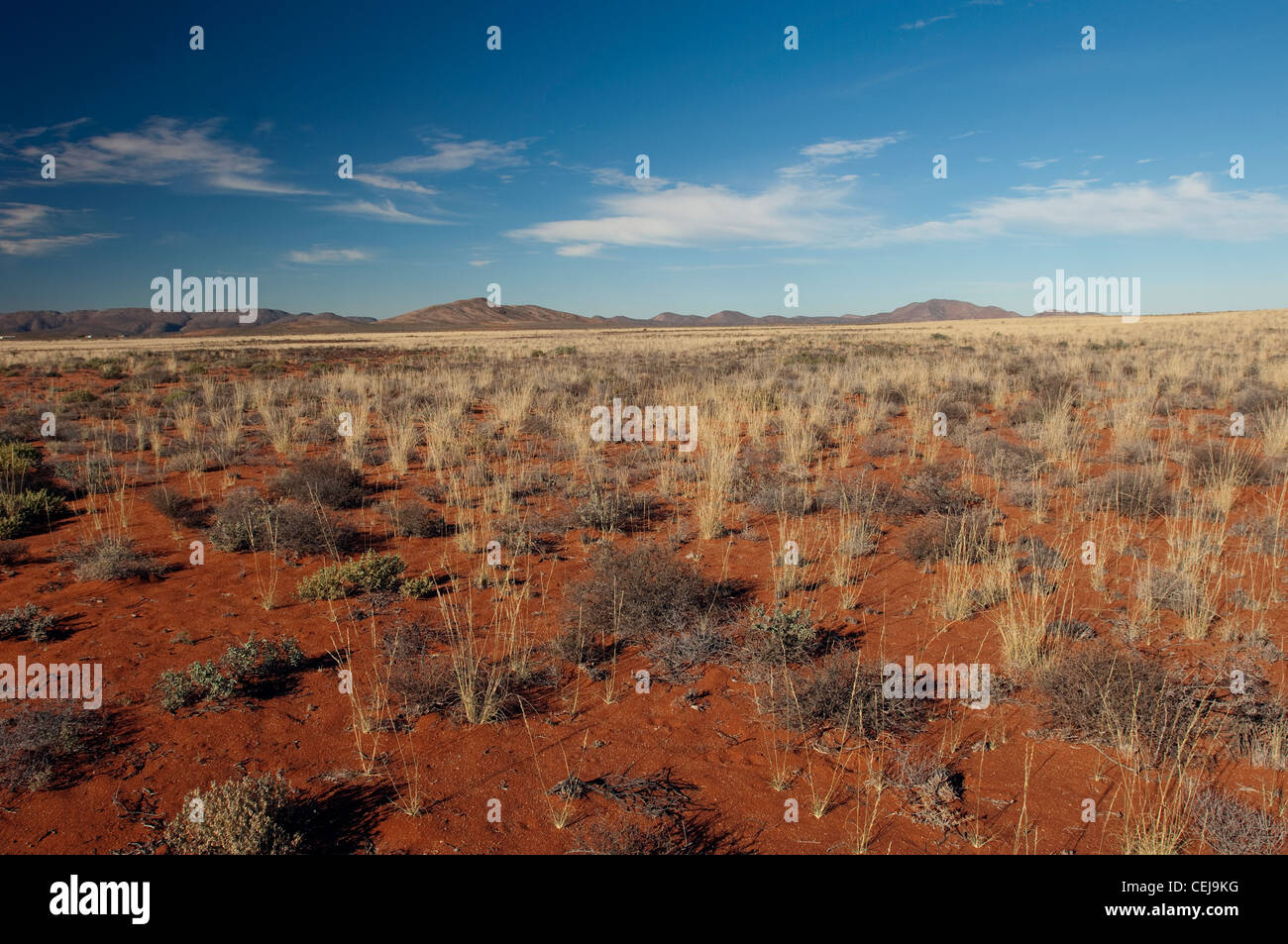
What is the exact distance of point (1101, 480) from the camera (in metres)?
7.17

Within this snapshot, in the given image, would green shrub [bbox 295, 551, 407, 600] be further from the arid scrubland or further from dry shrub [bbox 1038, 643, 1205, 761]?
dry shrub [bbox 1038, 643, 1205, 761]

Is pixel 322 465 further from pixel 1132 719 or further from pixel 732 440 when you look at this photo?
pixel 1132 719

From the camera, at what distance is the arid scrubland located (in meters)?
2.99

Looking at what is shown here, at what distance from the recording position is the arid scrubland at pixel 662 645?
299 cm

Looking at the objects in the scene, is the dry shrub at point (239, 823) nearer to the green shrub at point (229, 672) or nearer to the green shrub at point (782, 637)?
the green shrub at point (229, 672)

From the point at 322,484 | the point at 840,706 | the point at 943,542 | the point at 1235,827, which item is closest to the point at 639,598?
the point at 840,706

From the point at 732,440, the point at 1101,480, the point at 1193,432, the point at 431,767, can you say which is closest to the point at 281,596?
the point at 431,767

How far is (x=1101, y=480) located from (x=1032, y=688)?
4.47 m

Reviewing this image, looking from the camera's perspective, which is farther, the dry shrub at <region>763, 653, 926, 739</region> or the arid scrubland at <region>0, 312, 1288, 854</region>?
the dry shrub at <region>763, 653, 926, 739</region>

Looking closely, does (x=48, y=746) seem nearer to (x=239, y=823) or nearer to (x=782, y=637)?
(x=239, y=823)

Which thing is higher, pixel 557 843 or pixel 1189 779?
pixel 1189 779

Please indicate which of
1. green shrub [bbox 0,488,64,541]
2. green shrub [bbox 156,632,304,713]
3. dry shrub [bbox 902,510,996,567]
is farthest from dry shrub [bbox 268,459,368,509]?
dry shrub [bbox 902,510,996,567]

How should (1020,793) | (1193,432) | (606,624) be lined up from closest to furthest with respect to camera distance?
1. (1020,793)
2. (606,624)
3. (1193,432)

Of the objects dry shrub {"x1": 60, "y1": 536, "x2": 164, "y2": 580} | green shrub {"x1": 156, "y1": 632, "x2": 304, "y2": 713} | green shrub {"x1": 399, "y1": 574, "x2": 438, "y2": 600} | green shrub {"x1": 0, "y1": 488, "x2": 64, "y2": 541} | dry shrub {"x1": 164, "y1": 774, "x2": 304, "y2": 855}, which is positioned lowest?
dry shrub {"x1": 164, "y1": 774, "x2": 304, "y2": 855}
